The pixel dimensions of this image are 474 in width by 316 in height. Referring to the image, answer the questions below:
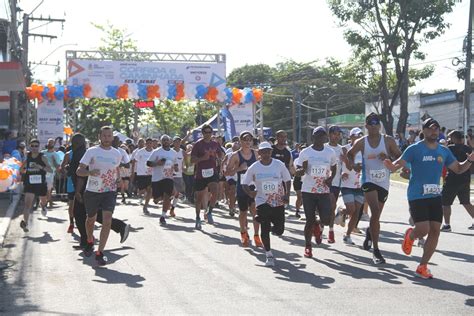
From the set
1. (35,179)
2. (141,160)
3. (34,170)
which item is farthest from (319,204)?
(141,160)

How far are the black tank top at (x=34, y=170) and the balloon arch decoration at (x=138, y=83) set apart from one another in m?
14.9

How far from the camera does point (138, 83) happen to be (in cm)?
3123

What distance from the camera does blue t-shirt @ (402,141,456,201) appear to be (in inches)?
344

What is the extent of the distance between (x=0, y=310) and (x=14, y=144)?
1697 centimetres

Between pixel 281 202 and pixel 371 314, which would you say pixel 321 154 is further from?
pixel 371 314

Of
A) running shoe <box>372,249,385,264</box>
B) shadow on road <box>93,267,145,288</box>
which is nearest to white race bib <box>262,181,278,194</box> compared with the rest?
running shoe <box>372,249,385,264</box>

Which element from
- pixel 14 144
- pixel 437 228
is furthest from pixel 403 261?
pixel 14 144

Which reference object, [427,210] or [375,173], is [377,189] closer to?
[375,173]

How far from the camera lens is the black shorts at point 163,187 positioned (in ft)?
51.2

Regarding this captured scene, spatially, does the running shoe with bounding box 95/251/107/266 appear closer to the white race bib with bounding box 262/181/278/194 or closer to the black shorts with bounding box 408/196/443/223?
the white race bib with bounding box 262/181/278/194

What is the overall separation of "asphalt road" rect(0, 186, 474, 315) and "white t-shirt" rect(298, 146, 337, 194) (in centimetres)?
95

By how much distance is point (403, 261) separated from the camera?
10078 mm

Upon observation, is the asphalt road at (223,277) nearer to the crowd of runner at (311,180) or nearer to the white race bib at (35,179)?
the crowd of runner at (311,180)

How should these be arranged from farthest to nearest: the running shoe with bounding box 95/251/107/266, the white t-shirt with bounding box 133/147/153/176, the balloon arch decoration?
the balloon arch decoration < the white t-shirt with bounding box 133/147/153/176 < the running shoe with bounding box 95/251/107/266
